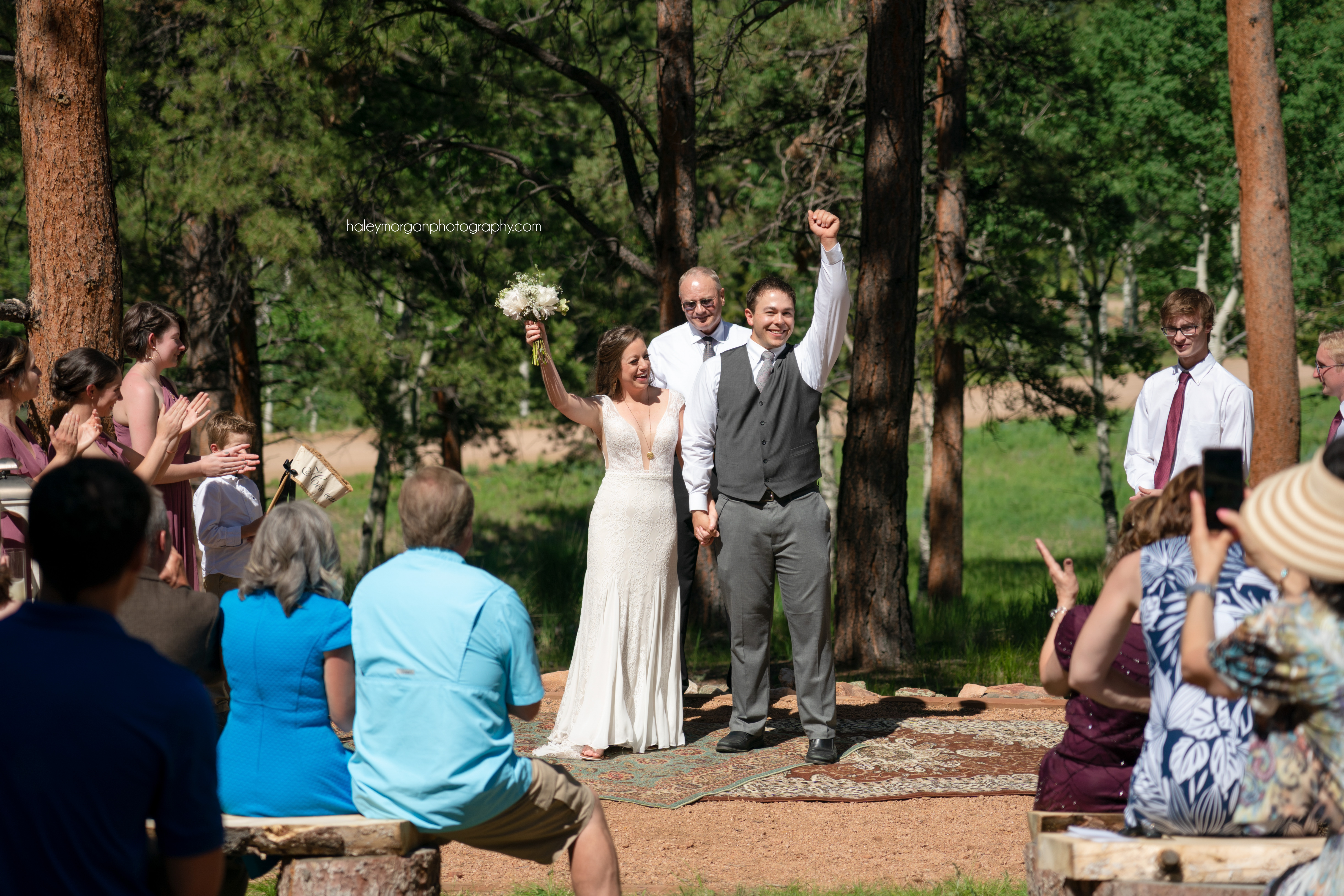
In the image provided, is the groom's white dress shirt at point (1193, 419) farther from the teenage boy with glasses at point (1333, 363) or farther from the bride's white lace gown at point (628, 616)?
the bride's white lace gown at point (628, 616)

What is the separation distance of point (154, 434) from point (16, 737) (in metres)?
3.55

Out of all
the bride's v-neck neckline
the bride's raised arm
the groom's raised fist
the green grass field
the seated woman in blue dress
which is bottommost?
the green grass field

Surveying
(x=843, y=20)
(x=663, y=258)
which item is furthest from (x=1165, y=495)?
(x=843, y=20)

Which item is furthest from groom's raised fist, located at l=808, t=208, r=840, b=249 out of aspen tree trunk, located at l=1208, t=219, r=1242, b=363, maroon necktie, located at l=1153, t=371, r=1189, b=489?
aspen tree trunk, located at l=1208, t=219, r=1242, b=363

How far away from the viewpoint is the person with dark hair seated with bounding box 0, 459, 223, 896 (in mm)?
2014

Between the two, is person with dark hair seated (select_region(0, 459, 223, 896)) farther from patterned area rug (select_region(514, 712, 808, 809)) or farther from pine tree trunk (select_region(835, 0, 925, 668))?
pine tree trunk (select_region(835, 0, 925, 668))

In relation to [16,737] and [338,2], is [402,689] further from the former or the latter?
[338,2]

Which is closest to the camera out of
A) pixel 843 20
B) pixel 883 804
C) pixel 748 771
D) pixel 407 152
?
pixel 883 804

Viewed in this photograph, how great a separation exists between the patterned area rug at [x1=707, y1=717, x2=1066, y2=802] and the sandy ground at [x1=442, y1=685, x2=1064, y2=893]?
3.0 inches

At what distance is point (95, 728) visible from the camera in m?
2.02

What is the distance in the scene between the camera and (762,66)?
1334 centimetres

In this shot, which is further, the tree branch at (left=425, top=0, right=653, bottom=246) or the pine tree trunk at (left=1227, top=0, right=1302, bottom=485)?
the tree branch at (left=425, top=0, right=653, bottom=246)

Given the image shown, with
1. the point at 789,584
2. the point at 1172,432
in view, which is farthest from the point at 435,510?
the point at 1172,432

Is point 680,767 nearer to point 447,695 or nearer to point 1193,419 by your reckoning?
point 447,695
